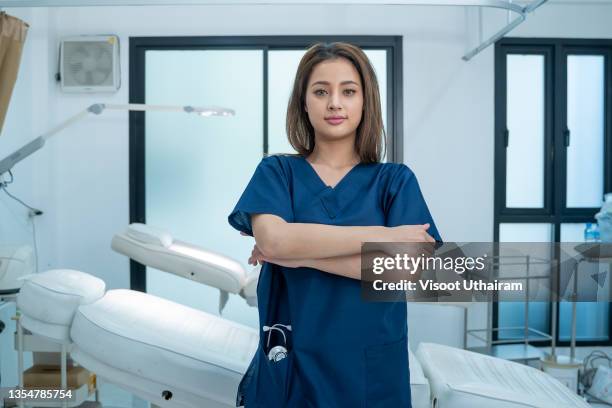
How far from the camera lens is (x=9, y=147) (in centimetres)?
280

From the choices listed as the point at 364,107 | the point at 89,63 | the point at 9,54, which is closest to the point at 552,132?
the point at 364,107

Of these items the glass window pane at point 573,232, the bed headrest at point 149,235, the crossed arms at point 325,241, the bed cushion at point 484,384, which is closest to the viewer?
the crossed arms at point 325,241

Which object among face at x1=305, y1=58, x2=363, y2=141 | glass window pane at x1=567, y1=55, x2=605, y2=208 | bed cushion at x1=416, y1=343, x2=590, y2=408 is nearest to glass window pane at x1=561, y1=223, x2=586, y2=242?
glass window pane at x1=567, y1=55, x2=605, y2=208

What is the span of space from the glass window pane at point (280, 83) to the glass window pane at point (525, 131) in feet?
2.78

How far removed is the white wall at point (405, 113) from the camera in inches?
135

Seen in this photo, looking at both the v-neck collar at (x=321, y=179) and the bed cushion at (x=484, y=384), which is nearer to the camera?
the v-neck collar at (x=321, y=179)

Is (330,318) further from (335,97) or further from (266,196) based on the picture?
(335,97)

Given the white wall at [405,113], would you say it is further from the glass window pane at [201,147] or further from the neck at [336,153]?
the neck at [336,153]

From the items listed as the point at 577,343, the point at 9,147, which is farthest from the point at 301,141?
the point at 577,343

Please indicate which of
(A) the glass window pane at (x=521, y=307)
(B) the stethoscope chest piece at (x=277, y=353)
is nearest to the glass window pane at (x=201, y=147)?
(A) the glass window pane at (x=521, y=307)

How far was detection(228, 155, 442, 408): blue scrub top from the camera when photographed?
39.3 inches

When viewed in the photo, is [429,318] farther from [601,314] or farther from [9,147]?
[9,147]

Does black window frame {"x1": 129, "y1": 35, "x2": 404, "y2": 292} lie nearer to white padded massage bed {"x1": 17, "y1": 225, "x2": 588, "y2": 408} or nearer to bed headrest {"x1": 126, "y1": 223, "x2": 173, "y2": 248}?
bed headrest {"x1": 126, "y1": 223, "x2": 173, "y2": 248}

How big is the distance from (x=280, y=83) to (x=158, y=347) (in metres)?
2.36
